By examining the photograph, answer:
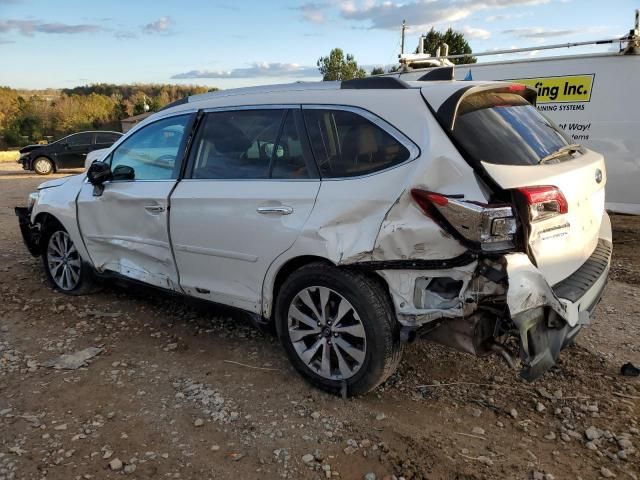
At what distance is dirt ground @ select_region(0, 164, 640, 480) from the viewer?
8.41 feet

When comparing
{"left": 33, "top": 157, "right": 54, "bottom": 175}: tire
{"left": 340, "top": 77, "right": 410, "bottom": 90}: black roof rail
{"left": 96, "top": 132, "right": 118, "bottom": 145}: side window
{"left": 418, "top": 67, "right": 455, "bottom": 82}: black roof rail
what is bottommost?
{"left": 33, "top": 157, "right": 54, "bottom": 175}: tire

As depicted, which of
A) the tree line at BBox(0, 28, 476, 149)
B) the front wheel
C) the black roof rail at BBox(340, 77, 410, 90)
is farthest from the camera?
the tree line at BBox(0, 28, 476, 149)

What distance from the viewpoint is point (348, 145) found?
294 cm

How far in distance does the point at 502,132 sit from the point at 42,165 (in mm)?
19348

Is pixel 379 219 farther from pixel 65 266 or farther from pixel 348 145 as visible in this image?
pixel 65 266

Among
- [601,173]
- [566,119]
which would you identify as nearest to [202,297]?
[601,173]

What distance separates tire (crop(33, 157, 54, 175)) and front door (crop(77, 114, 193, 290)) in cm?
1627

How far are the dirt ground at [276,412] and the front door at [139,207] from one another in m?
0.50

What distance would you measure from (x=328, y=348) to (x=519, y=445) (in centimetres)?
117

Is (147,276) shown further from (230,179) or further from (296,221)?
(296,221)

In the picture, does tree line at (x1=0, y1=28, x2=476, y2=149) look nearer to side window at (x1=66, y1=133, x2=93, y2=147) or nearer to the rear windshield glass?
side window at (x1=66, y1=133, x2=93, y2=147)

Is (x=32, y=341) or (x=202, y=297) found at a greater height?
(x=202, y=297)

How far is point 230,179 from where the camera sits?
339 centimetres

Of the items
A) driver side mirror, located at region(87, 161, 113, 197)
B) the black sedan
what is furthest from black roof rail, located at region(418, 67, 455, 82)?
the black sedan
